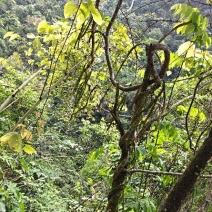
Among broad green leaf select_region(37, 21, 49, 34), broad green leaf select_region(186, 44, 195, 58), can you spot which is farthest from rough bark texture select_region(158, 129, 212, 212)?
broad green leaf select_region(37, 21, 49, 34)

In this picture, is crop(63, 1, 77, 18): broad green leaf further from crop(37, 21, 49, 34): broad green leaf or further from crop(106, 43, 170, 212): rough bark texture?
crop(37, 21, 49, 34): broad green leaf

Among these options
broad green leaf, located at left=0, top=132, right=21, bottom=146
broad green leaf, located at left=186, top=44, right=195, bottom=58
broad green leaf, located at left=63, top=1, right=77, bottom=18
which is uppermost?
broad green leaf, located at left=186, top=44, right=195, bottom=58

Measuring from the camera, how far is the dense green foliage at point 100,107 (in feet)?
2.07

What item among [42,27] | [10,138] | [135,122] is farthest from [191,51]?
[10,138]

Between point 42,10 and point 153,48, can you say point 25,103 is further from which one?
point 42,10

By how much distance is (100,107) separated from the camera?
75 centimetres

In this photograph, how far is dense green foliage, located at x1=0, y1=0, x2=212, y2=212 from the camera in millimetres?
630

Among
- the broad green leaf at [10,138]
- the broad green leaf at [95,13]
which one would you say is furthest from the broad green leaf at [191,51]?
the broad green leaf at [10,138]

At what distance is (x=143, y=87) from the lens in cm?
61

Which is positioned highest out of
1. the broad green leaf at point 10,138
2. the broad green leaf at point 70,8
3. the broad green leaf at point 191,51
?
the broad green leaf at point 191,51

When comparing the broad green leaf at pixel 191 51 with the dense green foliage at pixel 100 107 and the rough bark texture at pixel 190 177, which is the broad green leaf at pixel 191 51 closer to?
the dense green foliage at pixel 100 107

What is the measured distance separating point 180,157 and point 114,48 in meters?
0.64

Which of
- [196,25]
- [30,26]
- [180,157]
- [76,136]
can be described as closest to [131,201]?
[196,25]

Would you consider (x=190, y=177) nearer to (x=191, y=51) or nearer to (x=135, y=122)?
(x=135, y=122)
